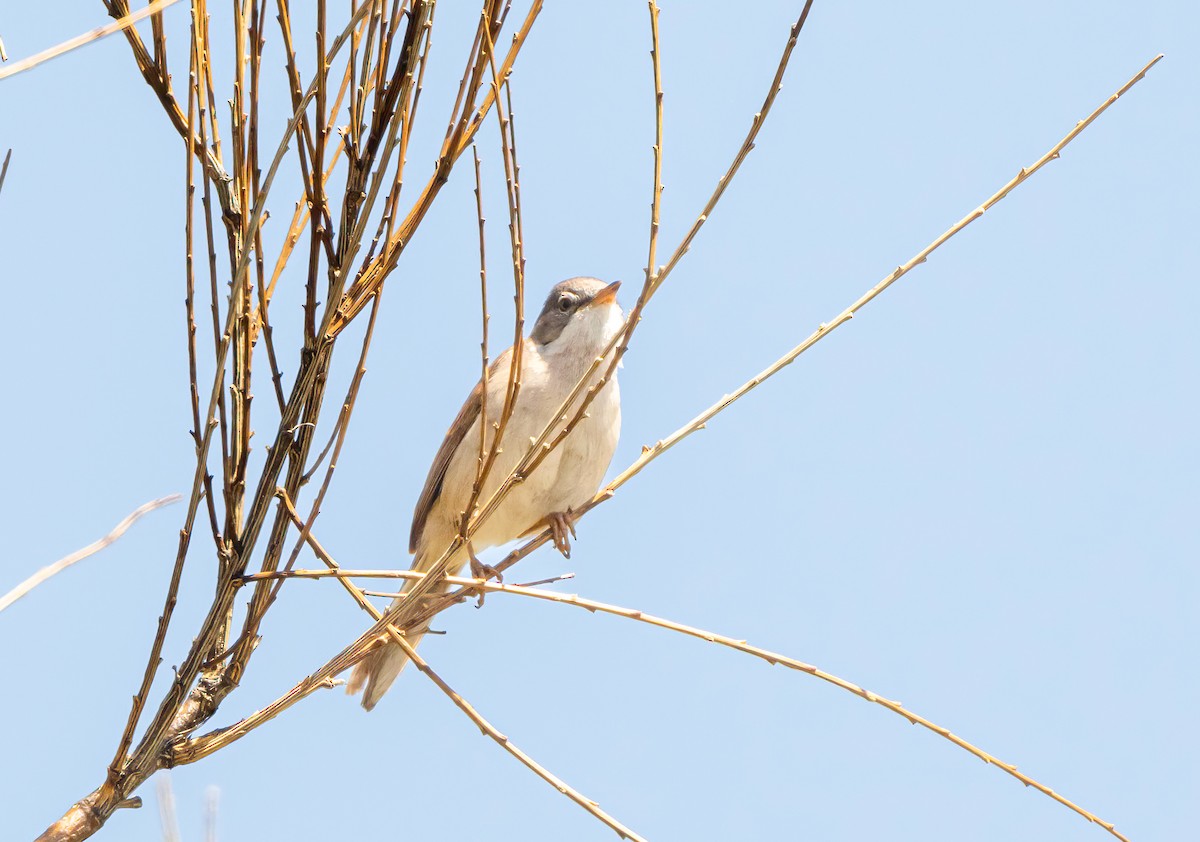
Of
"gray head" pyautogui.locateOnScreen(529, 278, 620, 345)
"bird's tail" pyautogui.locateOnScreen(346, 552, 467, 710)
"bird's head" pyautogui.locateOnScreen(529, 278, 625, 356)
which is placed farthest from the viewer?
"gray head" pyautogui.locateOnScreen(529, 278, 620, 345)

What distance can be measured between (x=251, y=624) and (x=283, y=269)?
0.79m

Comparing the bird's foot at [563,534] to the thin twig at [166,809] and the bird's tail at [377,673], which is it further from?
the thin twig at [166,809]

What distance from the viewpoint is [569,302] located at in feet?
17.5

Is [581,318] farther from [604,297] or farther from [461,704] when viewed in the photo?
[461,704]

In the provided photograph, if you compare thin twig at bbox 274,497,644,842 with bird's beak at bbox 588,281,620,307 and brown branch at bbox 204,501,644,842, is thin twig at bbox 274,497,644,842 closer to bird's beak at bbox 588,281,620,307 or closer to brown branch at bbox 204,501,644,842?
brown branch at bbox 204,501,644,842

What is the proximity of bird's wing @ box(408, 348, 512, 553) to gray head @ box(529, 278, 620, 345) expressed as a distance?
0.22 metres

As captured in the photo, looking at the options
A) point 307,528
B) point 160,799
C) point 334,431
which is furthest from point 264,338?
point 160,799

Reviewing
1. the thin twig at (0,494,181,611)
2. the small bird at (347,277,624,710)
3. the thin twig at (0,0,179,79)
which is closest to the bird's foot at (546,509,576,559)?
the small bird at (347,277,624,710)

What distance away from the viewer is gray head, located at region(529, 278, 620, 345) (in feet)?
17.1

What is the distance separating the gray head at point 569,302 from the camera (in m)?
5.21

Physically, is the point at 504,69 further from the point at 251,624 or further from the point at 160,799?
the point at 160,799

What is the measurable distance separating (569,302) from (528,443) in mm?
1164

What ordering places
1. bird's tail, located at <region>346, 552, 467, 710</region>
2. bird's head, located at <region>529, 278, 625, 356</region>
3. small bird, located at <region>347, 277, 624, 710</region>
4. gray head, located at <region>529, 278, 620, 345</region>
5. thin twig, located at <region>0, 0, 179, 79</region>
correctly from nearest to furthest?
thin twig, located at <region>0, 0, 179, 79</region> → bird's tail, located at <region>346, 552, 467, 710</region> → small bird, located at <region>347, 277, 624, 710</region> → bird's head, located at <region>529, 278, 625, 356</region> → gray head, located at <region>529, 278, 620, 345</region>

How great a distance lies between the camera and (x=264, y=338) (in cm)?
251
